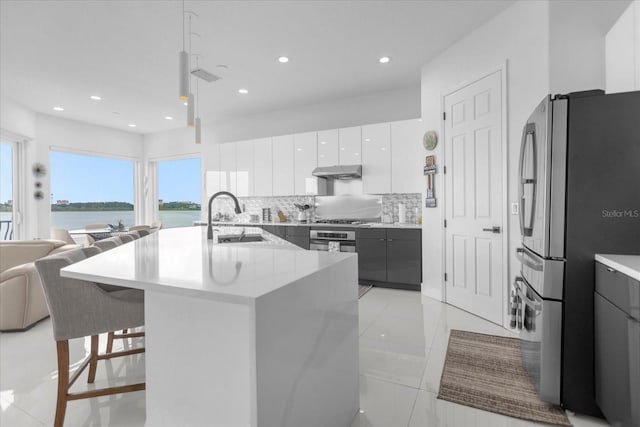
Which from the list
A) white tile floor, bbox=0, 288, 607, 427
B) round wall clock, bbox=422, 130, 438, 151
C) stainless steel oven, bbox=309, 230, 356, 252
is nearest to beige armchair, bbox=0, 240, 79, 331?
white tile floor, bbox=0, 288, 607, 427

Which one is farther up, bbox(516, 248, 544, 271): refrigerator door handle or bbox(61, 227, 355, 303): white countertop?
bbox(61, 227, 355, 303): white countertop

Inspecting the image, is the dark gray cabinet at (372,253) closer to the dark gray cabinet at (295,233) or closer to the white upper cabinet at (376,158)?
the white upper cabinet at (376,158)

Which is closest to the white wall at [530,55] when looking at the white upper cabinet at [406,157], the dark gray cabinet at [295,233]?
the white upper cabinet at [406,157]

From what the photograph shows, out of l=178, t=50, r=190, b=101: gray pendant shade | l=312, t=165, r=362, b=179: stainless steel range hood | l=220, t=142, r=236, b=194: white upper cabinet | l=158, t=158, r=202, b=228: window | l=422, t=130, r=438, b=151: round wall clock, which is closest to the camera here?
l=178, t=50, r=190, b=101: gray pendant shade

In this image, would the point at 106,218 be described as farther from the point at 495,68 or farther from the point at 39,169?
the point at 495,68

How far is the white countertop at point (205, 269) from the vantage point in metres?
1.06

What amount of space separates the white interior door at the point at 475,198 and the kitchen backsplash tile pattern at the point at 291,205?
1.09 m

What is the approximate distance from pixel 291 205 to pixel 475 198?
342 cm

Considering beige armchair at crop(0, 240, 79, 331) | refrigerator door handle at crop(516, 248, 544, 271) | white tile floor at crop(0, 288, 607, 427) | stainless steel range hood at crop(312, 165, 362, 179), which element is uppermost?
stainless steel range hood at crop(312, 165, 362, 179)

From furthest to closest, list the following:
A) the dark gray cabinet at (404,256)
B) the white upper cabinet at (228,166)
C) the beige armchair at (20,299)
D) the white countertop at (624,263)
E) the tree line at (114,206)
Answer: the tree line at (114,206), the white upper cabinet at (228,166), the dark gray cabinet at (404,256), the beige armchair at (20,299), the white countertop at (624,263)

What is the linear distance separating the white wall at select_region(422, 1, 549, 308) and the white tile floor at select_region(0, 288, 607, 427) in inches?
37.8

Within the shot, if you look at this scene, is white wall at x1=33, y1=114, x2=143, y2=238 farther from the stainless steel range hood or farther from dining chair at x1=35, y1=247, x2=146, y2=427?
dining chair at x1=35, y1=247, x2=146, y2=427

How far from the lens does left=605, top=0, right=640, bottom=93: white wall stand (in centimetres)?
215

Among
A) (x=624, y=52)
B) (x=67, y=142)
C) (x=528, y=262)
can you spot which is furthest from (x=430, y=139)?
(x=67, y=142)
